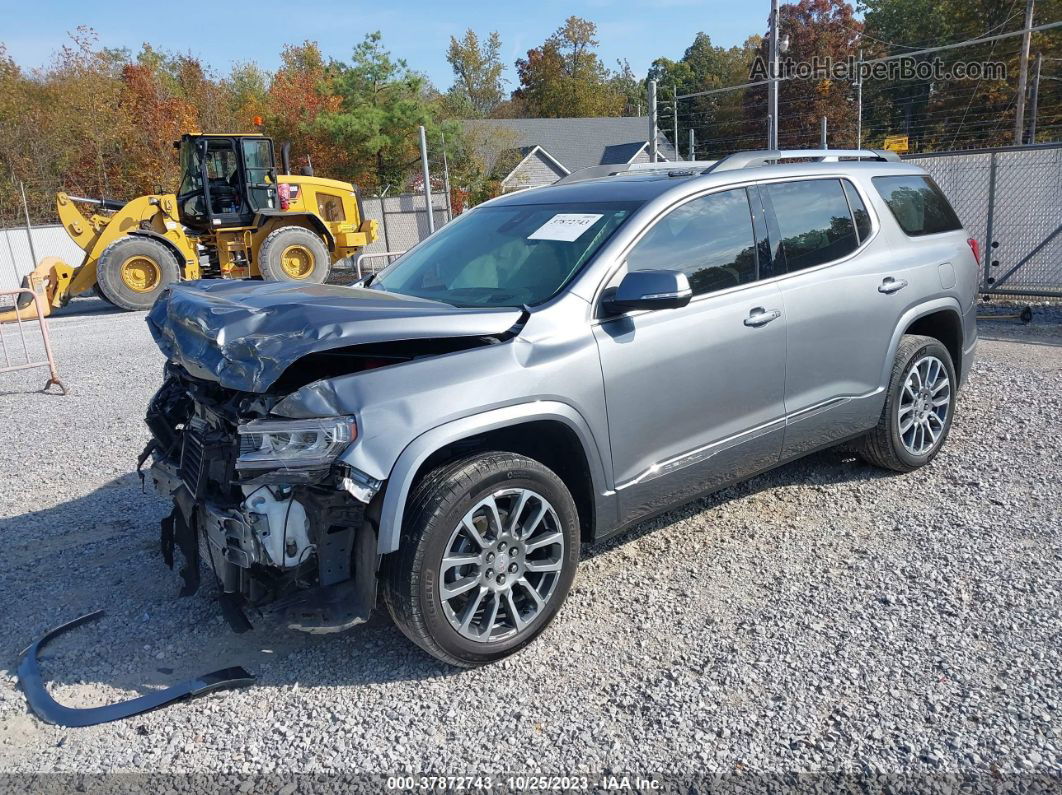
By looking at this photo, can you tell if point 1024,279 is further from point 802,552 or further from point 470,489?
point 470,489

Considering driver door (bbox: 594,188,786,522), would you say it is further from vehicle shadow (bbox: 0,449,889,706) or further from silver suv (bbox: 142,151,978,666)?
vehicle shadow (bbox: 0,449,889,706)

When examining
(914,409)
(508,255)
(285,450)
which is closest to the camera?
(285,450)

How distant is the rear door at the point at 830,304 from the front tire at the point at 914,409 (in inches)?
6.9

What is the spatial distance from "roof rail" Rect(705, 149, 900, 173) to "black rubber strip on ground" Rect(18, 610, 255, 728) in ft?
11.0

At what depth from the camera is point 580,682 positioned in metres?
3.24

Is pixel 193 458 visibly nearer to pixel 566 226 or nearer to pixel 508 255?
pixel 508 255

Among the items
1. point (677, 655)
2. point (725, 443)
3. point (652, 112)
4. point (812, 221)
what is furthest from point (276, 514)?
point (652, 112)

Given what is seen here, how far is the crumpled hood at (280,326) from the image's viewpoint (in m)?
3.02

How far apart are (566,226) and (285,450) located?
182 cm

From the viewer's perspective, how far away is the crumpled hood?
9.90 feet

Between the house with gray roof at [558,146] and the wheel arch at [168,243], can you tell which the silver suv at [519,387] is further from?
the house with gray roof at [558,146]

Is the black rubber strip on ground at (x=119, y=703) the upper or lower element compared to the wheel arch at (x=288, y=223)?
lower

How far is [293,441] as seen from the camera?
3018 mm
